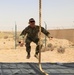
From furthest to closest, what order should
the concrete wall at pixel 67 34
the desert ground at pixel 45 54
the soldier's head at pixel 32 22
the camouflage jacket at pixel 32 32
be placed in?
the concrete wall at pixel 67 34 < the desert ground at pixel 45 54 < the camouflage jacket at pixel 32 32 < the soldier's head at pixel 32 22

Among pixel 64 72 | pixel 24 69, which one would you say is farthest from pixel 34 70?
pixel 64 72

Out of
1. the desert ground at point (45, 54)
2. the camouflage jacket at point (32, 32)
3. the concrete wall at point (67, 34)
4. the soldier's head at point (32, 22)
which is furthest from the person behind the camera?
the concrete wall at point (67, 34)

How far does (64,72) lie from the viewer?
9.96m

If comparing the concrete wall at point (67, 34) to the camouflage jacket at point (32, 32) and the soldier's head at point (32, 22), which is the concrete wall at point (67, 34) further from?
the soldier's head at point (32, 22)

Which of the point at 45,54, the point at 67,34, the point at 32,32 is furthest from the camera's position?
the point at 67,34

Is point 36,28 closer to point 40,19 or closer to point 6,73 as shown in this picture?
point 40,19

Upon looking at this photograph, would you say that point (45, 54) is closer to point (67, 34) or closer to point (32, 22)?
point (32, 22)

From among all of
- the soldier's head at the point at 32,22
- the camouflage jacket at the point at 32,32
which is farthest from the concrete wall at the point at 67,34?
the soldier's head at the point at 32,22

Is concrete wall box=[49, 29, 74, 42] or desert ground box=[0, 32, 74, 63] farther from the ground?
concrete wall box=[49, 29, 74, 42]

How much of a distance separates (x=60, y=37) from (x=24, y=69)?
40962 mm

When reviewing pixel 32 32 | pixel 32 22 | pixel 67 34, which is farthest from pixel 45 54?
pixel 67 34

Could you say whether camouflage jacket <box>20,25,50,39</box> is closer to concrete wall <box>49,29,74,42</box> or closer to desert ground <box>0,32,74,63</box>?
desert ground <box>0,32,74,63</box>

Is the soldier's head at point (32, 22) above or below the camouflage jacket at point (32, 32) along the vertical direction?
above

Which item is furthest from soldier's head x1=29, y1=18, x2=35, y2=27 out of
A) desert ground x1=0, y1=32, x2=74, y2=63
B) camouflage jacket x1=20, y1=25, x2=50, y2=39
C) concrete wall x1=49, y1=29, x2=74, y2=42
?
concrete wall x1=49, y1=29, x2=74, y2=42
